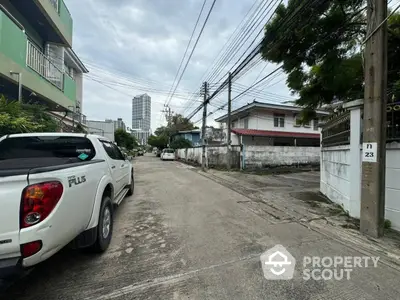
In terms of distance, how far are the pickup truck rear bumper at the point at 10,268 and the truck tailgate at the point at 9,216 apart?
4 centimetres

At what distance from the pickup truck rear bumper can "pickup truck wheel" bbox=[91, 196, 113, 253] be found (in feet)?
4.16

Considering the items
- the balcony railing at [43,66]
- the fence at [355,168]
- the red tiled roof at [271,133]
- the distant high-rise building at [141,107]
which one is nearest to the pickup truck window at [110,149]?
the balcony railing at [43,66]

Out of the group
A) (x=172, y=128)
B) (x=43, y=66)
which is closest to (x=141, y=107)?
(x=172, y=128)

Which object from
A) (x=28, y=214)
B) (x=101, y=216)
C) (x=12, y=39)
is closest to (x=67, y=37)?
(x=12, y=39)

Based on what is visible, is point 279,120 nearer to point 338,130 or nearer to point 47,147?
point 338,130

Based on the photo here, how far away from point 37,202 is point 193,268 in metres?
1.96

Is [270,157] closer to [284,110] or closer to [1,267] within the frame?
[284,110]

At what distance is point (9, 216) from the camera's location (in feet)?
6.89

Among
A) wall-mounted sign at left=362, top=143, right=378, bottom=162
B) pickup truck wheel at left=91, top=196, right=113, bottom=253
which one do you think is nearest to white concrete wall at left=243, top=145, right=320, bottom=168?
wall-mounted sign at left=362, top=143, right=378, bottom=162

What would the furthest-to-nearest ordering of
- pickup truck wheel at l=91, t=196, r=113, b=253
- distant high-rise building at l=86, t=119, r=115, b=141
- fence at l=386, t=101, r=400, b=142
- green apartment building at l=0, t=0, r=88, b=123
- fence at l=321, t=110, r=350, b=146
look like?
distant high-rise building at l=86, t=119, r=115, b=141
green apartment building at l=0, t=0, r=88, b=123
fence at l=321, t=110, r=350, b=146
fence at l=386, t=101, r=400, b=142
pickup truck wheel at l=91, t=196, r=113, b=253

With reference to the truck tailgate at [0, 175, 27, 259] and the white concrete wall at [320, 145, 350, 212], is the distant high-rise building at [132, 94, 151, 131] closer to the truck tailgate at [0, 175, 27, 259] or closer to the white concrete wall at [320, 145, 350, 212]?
the white concrete wall at [320, 145, 350, 212]

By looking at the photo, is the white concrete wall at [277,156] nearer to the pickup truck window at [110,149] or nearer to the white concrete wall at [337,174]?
the white concrete wall at [337,174]

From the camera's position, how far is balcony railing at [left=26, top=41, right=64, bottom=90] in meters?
8.00

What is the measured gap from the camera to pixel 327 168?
7.95 m
